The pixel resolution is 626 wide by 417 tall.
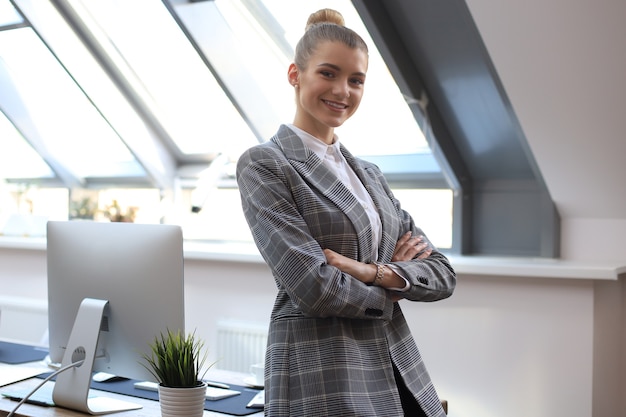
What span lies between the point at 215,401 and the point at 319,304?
72 cm

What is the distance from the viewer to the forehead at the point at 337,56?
1736mm

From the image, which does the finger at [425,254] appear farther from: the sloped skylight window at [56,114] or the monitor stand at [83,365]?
the sloped skylight window at [56,114]

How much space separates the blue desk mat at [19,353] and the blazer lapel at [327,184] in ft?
4.59

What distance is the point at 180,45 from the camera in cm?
396

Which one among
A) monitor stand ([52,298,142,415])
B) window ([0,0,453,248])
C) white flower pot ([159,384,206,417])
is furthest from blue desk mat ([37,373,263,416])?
window ([0,0,453,248])

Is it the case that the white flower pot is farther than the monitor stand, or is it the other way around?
the monitor stand

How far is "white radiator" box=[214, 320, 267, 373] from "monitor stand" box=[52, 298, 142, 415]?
1.41 m

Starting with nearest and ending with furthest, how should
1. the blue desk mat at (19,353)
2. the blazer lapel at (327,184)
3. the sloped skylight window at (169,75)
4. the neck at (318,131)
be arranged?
the blazer lapel at (327,184)
the neck at (318,131)
the blue desk mat at (19,353)
the sloped skylight window at (169,75)

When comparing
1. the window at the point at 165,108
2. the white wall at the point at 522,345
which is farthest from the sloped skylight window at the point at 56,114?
the white wall at the point at 522,345

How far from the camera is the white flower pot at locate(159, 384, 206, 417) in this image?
1.81 meters

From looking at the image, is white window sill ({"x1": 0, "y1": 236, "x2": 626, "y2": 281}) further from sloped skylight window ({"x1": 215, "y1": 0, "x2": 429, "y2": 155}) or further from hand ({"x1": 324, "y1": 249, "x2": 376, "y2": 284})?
hand ({"x1": 324, "y1": 249, "x2": 376, "y2": 284})

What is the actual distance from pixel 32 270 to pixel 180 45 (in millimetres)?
1543

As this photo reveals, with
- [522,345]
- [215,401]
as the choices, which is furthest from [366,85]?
[215,401]

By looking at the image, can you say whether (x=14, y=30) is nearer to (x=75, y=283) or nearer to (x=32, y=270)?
(x=32, y=270)
